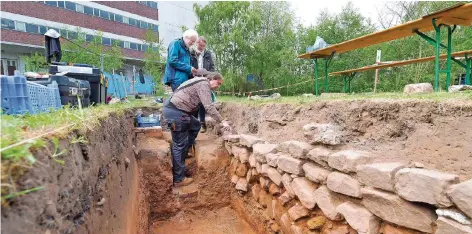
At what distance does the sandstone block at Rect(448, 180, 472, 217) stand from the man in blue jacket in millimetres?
3713

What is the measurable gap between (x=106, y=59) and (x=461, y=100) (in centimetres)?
1812

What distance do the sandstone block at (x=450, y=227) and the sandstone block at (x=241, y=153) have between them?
262 centimetres

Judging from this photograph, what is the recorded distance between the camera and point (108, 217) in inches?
85.0

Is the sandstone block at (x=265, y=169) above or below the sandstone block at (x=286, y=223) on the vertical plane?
above

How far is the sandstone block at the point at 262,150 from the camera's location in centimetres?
331

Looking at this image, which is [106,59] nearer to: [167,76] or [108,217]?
[167,76]

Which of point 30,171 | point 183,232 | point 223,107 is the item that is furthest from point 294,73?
point 30,171

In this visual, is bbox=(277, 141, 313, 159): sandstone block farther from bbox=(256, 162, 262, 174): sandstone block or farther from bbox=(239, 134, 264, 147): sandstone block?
bbox=(239, 134, 264, 147): sandstone block

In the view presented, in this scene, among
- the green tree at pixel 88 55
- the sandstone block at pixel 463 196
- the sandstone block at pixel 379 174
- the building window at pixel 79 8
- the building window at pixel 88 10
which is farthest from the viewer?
the building window at pixel 88 10

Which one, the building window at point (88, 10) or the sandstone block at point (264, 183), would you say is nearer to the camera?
the sandstone block at point (264, 183)

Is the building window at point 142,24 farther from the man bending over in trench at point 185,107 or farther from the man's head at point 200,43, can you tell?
the man bending over in trench at point 185,107

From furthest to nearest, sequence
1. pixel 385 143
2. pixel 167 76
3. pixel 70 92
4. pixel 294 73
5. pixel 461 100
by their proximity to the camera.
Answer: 1. pixel 294 73
2. pixel 167 76
3. pixel 70 92
4. pixel 385 143
5. pixel 461 100

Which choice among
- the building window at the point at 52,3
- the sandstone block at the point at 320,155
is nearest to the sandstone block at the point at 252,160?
the sandstone block at the point at 320,155

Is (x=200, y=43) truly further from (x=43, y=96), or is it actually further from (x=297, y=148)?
(x=297, y=148)
